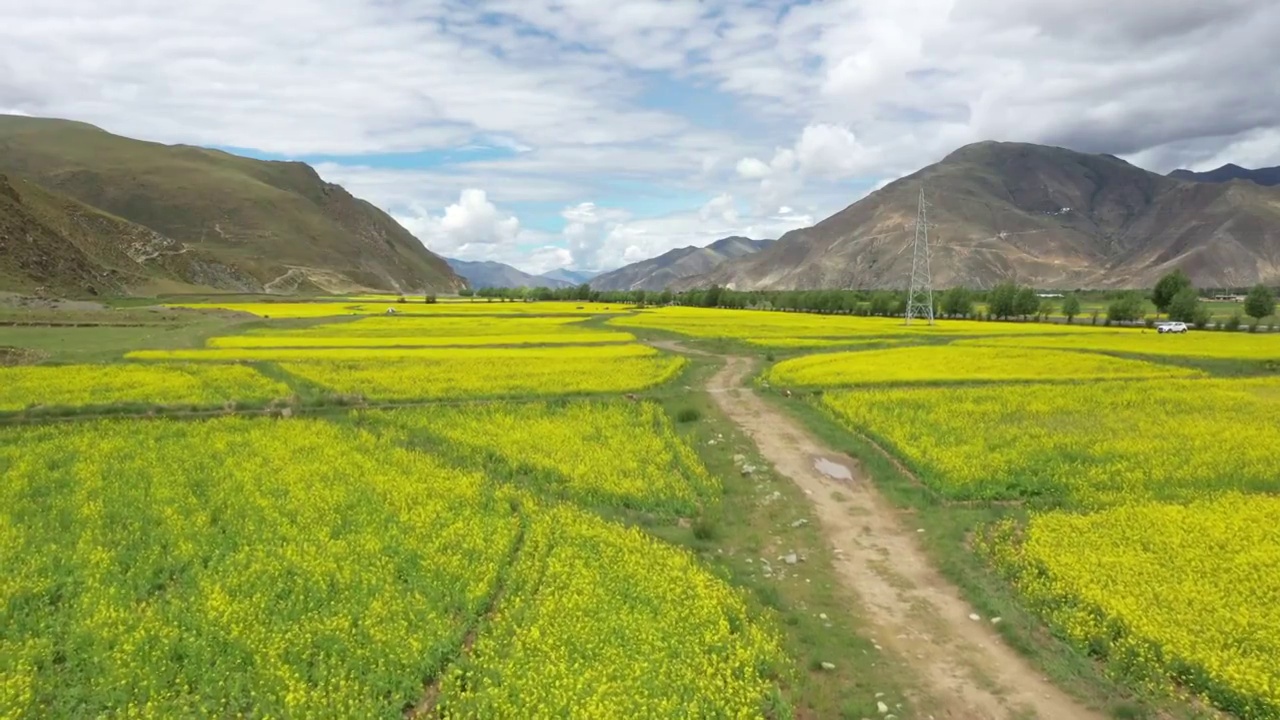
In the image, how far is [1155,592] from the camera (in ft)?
44.1

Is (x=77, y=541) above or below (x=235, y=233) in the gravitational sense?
below

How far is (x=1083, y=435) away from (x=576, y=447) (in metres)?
16.9

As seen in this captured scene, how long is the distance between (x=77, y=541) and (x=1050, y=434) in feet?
90.1

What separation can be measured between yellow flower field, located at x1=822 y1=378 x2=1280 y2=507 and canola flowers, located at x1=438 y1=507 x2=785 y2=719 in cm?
950

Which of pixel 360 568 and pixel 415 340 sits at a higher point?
pixel 415 340

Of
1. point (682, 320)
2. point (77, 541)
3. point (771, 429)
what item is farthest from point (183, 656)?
point (682, 320)

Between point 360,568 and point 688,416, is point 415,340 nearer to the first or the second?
point 688,416

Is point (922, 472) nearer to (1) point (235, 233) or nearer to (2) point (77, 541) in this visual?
(2) point (77, 541)

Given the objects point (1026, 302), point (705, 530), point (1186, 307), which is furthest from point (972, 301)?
point (705, 530)

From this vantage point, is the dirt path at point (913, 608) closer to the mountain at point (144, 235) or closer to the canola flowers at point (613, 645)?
the canola flowers at point (613, 645)

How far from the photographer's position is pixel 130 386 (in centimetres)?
3112

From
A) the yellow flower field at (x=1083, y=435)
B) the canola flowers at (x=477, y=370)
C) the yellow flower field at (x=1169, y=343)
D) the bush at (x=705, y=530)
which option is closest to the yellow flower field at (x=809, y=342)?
the yellow flower field at (x=1169, y=343)

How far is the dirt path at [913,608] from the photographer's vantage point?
36.3 ft

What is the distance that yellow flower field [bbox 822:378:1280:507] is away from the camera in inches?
790
